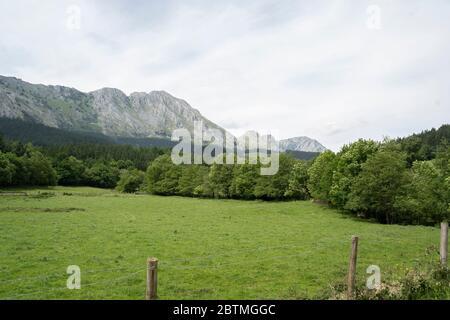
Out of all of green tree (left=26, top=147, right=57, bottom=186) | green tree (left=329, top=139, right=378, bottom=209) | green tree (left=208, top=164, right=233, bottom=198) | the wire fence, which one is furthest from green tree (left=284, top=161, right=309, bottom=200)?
green tree (left=26, top=147, right=57, bottom=186)

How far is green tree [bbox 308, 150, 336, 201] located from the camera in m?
60.5

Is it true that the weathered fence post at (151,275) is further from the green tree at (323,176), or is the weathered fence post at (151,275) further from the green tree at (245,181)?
the green tree at (245,181)

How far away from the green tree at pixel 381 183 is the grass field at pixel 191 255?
18.6 feet

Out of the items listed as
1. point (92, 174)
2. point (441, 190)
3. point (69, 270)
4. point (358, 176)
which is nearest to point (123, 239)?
point (69, 270)

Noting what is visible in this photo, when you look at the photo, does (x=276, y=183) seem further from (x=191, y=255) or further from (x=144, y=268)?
(x=144, y=268)

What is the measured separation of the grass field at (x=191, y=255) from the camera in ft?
58.1

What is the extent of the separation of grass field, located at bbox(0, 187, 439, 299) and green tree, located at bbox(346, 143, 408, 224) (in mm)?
5679

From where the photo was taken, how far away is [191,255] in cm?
2569

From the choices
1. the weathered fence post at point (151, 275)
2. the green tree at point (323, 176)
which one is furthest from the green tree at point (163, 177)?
the weathered fence post at point (151, 275)

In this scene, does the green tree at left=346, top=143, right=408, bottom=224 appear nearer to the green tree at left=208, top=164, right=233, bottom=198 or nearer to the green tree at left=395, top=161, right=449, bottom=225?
the green tree at left=395, top=161, right=449, bottom=225

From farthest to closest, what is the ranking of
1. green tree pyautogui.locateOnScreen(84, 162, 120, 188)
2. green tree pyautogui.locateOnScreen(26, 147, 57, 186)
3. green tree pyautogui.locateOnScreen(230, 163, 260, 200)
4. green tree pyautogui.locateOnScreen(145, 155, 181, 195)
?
green tree pyautogui.locateOnScreen(84, 162, 120, 188) < green tree pyautogui.locateOnScreen(26, 147, 57, 186) < green tree pyautogui.locateOnScreen(145, 155, 181, 195) < green tree pyautogui.locateOnScreen(230, 163, 260, 200)

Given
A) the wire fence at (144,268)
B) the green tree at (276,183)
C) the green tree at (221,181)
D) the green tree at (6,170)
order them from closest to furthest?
the wire fence at (144,268) < the green tree at (276,183) < the green tree at (221,181) < the green tree at (6,170)

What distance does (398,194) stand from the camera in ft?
159

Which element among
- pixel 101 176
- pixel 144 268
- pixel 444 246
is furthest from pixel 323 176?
pixel 101 176
